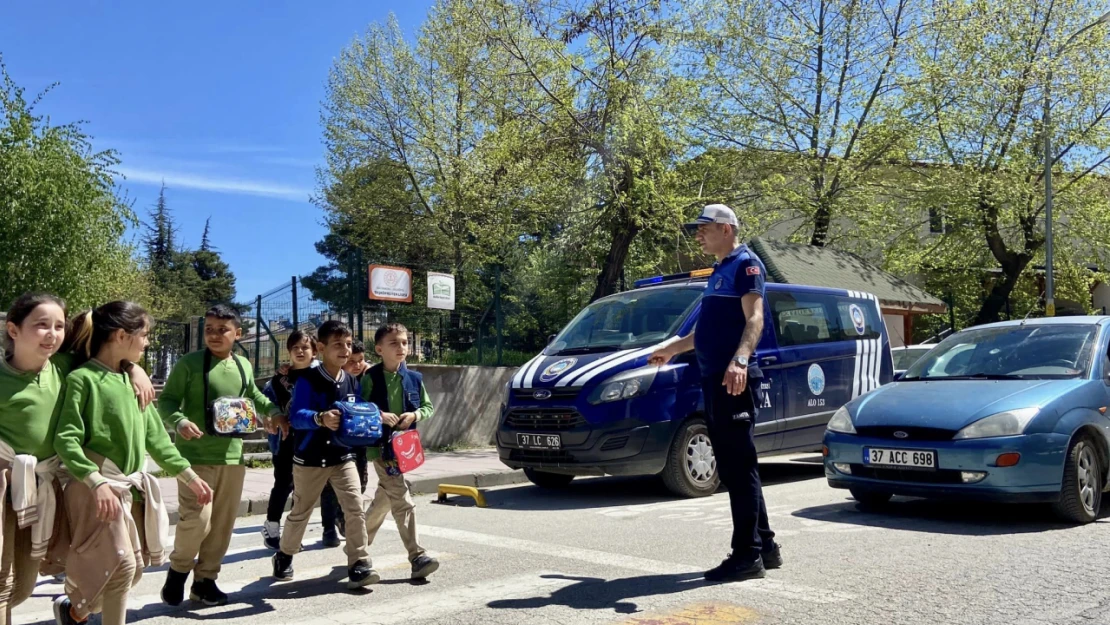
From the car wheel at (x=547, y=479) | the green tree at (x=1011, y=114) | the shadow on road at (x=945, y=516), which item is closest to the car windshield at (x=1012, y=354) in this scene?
the shadow on road at (x=945, y=516)

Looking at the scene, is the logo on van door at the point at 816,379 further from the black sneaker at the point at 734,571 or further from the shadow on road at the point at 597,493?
the black sneaker at the point at 734,571

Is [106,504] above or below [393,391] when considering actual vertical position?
below

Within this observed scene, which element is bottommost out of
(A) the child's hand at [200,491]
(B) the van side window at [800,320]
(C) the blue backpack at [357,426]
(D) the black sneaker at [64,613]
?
(D) the black sneaker at [64,613]

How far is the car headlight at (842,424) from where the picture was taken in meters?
7.61

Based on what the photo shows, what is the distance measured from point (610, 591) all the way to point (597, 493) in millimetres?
4562

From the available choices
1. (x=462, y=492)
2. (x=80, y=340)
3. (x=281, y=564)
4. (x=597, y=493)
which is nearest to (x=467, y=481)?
(x=462, y=492)

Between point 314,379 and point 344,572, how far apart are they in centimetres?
137

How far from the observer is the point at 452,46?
28188 mm

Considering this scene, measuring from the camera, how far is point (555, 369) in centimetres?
948

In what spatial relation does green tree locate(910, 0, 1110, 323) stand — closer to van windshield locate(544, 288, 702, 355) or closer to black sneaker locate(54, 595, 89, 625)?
van windshield locate(544, 288, 702, 355)

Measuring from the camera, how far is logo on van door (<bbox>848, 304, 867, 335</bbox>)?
11180mm

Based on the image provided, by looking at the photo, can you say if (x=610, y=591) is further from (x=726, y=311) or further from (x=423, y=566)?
(x=726, y=311)

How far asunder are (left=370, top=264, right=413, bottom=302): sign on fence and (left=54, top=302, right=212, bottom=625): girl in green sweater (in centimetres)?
965

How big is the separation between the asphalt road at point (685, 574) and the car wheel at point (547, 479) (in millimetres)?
1683
